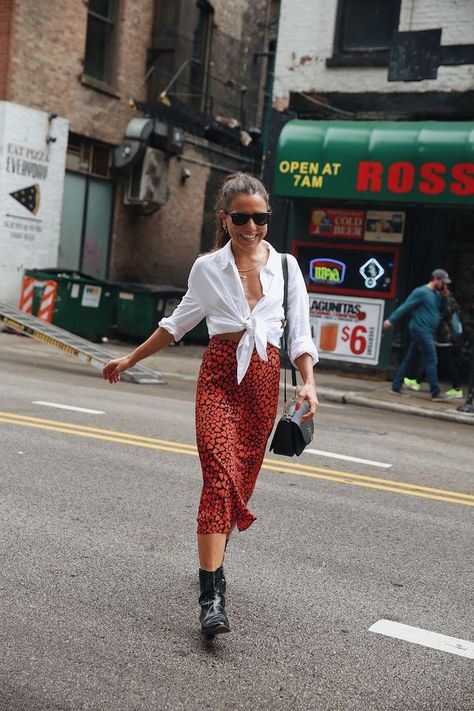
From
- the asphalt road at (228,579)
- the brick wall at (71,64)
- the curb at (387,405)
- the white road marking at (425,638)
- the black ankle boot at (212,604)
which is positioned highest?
the brick wall at (71,64)

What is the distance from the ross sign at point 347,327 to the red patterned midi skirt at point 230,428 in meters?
12.7

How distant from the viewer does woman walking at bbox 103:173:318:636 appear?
416 cm

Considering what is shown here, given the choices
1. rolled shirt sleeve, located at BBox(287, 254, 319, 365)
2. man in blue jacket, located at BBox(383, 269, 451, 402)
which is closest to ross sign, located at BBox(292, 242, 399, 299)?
man in blue jacket, located at BBox(383, 269, 451, 402)

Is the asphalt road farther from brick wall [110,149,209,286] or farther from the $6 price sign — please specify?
brick wall [110,149,209,286]

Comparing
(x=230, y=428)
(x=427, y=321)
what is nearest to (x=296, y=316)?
(x=230, y=428)

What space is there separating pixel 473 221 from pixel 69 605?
1394cm

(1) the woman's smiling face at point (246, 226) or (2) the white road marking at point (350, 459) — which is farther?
(2) the white road marking at point (350, 459)

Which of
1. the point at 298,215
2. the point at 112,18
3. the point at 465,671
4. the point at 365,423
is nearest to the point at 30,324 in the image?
the point at 298,215

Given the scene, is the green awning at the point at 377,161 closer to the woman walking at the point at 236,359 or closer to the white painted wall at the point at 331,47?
the white painted wall at the point at 331,47

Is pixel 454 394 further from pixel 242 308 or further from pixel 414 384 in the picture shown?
pixel 242 308

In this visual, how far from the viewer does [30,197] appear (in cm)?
2083

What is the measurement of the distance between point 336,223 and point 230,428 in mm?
13381

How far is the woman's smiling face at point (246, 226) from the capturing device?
14.1 ft

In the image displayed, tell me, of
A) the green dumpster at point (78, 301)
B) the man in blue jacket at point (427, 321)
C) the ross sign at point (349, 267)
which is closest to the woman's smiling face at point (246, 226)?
the man in blue jacket at point (427, 321)
